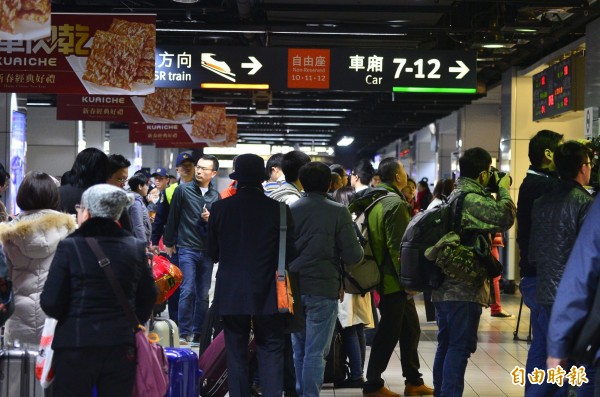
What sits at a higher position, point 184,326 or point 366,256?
point 366,256

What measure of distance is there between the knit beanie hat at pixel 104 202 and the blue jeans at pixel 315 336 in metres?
2.08

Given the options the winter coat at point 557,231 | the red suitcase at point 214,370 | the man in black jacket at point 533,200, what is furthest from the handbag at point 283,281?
the man in black jacket at point 533,200

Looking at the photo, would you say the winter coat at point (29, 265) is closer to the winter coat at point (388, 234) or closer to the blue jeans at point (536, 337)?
the winter coat at point (388, 234)

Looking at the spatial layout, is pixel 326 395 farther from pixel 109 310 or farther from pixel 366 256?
pixel 109 310

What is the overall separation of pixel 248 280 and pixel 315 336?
37.5 inches

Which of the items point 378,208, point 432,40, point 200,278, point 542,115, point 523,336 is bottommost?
point 523,336

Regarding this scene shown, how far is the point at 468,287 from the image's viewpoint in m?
6.14

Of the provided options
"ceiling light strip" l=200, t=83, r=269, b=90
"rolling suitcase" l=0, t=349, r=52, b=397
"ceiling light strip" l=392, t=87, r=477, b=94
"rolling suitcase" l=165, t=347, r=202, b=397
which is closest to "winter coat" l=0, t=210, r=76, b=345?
"rolling suitcase" l=0, t=349, r=52, b=397

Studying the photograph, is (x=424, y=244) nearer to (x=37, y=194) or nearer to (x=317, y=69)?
(x=37, y=194)

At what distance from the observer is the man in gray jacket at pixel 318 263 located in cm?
636

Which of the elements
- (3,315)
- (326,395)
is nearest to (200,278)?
(326,395)

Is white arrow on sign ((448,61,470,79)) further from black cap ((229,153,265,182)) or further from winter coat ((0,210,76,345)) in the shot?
winter coat ((0,210,76,345))

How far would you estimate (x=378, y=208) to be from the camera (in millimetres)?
7332

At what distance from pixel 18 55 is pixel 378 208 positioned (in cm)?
535
